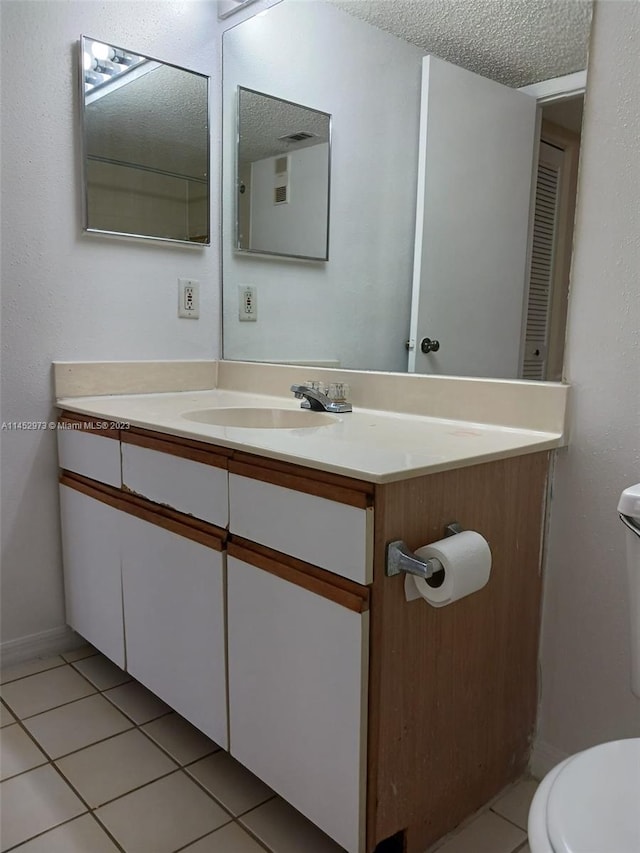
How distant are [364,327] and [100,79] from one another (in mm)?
987

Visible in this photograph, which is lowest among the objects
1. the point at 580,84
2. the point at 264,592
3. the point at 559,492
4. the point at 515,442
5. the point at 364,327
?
the point at 264,592

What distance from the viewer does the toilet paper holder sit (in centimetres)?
95

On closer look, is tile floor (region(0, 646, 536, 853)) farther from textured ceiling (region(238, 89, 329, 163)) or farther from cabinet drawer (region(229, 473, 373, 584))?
textured ceiling (region(238, 89, 329, 163))

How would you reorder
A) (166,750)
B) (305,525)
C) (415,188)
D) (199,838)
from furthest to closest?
(415,188), (166,750), (199,838), (305,525)

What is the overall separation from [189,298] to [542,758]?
5.14 ft

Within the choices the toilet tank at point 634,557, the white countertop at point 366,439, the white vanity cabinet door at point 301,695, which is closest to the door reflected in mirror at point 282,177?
the white countertop at point 366,439

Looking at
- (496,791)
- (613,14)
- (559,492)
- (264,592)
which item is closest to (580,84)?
(613,14)

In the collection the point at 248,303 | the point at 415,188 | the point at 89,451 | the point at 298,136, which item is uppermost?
the point at 298,136

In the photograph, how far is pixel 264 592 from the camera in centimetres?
115

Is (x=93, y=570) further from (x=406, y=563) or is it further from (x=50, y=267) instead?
(x=406, y=563)

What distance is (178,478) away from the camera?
1.36 meters

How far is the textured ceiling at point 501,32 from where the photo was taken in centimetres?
121

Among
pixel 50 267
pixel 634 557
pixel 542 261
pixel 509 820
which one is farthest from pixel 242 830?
pixel 50 267

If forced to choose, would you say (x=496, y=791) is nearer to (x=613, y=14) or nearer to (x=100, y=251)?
(x=613, y=14)
